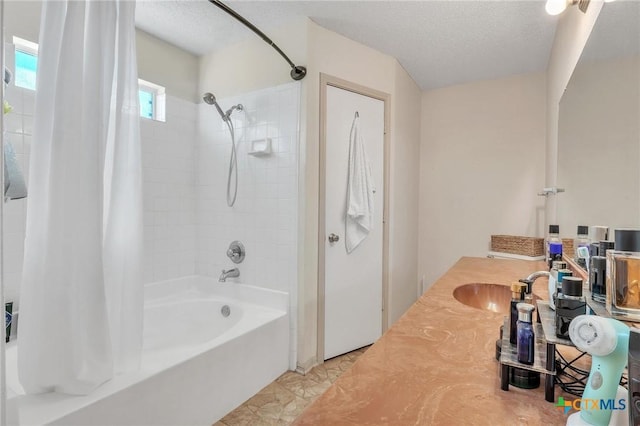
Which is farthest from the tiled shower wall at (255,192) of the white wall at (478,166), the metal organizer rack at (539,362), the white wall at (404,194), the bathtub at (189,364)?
the white wall at (478,166)

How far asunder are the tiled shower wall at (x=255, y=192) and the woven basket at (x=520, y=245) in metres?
1.82

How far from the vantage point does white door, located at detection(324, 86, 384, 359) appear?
236 centimetres

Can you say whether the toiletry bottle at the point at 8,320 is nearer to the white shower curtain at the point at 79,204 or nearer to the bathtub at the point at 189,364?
the bathtub at the point at 189,364

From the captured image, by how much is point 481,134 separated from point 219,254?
2765 mm

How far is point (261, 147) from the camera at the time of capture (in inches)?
90.7

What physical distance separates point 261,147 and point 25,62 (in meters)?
1.44

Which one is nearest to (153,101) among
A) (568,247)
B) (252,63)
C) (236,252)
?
(252,63)

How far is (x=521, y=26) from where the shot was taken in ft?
7.27

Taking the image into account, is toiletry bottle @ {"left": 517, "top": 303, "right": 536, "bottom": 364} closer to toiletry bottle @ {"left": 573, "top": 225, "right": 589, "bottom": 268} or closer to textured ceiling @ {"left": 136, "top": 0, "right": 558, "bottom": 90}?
toiletry bottle @ {"left": 573, "top": 225, "right": 589, "bottom": 268}

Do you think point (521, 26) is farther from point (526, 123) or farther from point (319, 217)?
point (319, 217)

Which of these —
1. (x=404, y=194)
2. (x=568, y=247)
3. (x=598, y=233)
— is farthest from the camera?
(x=404, y=194)

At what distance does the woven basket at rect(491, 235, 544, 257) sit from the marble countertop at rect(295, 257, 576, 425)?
176cm

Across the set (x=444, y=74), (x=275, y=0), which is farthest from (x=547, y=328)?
(x=444, y=74)

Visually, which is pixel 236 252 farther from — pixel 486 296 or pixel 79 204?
pixel 486 296
